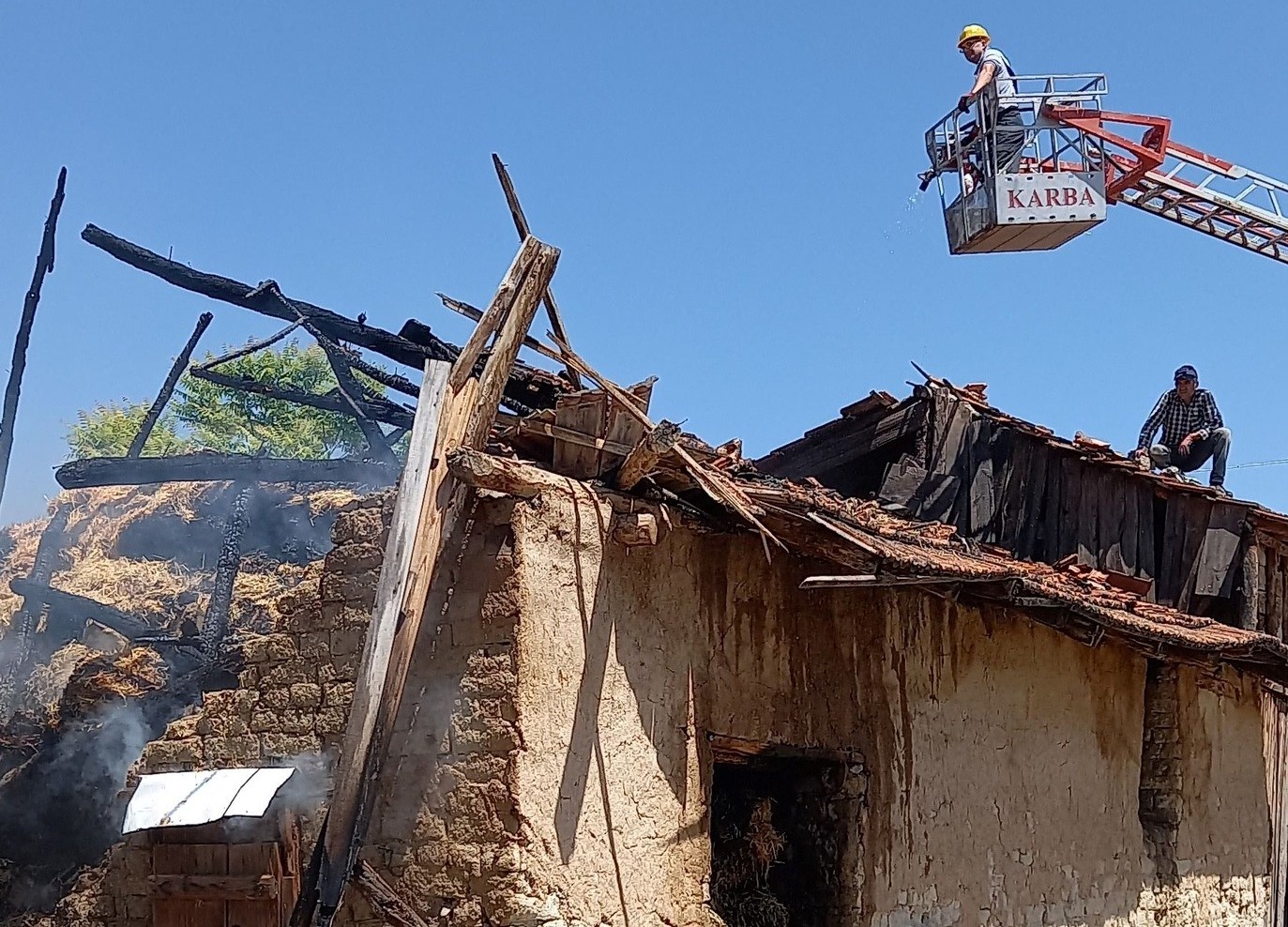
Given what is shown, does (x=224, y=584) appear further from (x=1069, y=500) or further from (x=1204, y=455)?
(x=1204, y=455)

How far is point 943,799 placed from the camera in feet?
25.0

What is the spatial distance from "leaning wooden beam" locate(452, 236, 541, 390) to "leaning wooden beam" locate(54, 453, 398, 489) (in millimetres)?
5307

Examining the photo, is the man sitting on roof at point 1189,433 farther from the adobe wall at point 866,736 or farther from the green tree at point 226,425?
the green tree at point 226,425

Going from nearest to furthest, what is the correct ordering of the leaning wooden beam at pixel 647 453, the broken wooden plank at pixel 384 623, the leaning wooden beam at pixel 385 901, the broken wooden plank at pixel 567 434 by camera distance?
the broken wooden plank at pixel 384 623 → the leaning wooden beam at pixel 385 901 → the leaning wooden beam at pixel 647 453 → the broken wooden plank at pixel 567 434

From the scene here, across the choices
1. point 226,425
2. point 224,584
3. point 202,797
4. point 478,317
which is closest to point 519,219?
point 478,317

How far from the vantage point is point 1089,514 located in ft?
35.3

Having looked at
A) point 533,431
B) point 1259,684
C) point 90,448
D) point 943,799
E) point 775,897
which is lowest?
point 775,897

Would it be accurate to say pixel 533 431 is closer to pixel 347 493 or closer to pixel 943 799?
pixel 943 799

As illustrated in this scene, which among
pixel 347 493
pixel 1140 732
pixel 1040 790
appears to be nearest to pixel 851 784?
pixel 1040 790

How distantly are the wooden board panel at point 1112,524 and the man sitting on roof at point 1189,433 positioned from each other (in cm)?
130

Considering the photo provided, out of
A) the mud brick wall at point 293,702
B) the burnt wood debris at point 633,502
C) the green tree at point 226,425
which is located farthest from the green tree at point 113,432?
the mud brick wall at point 293,702

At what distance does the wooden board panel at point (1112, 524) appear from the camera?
10.8 meters

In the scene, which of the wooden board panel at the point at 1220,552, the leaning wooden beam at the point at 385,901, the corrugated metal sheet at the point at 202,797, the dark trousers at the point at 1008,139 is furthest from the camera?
the dark trousers at the point at 1008,139

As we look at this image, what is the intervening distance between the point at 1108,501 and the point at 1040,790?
318 cm
